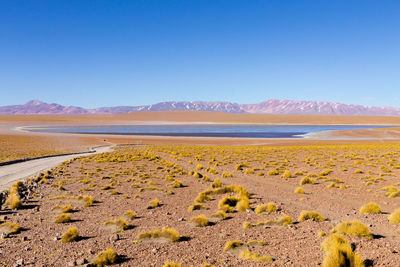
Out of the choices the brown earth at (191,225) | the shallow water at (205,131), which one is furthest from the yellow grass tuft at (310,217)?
the shallow water at (205,131)

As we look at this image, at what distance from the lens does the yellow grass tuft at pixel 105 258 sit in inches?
261

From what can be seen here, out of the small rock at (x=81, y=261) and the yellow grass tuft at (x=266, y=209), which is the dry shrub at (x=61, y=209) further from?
the yellow grass tuft at (x=266, y=209)

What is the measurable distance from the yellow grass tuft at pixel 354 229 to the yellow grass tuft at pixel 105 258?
559 cm

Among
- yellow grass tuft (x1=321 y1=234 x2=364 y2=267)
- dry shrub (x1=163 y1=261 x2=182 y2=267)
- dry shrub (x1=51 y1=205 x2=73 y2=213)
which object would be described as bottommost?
dry shrub (x1=51 y1=205 x2=73 y2=213)

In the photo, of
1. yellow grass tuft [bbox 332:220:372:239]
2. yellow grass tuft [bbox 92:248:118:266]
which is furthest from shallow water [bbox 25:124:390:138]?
yellow grass tuft [bbox 92:248:118:266]

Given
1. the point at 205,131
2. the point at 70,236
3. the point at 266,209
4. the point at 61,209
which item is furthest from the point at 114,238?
the point at 205,131

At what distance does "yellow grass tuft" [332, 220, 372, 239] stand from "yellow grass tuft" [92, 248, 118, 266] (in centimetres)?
559

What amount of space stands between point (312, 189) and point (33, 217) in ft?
41.3

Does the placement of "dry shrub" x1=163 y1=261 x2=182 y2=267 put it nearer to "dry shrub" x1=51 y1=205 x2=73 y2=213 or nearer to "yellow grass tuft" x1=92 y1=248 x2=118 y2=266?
"yellow grass tuft" x1=92 y1=248 x2=118 y2=266

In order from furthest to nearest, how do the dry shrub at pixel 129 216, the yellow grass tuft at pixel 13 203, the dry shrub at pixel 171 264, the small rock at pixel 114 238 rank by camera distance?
the yellow grass tuft at pixel 13 203 < the dry shrub at pixel 129 216 < the small rock at pixel 114 238 < the dry shrub at pixel 171 264

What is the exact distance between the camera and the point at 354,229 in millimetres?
7836

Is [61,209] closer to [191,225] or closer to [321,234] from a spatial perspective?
[191,225]

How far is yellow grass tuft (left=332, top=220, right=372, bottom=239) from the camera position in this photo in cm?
772

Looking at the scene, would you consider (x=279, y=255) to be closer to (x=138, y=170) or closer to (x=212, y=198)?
(x=212, y=198)
